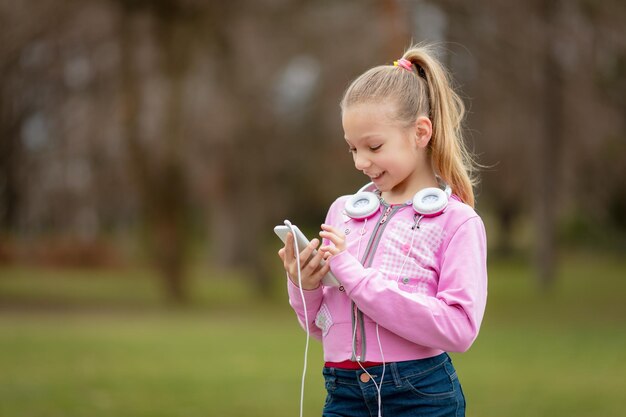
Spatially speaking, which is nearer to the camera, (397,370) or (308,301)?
(397,370)

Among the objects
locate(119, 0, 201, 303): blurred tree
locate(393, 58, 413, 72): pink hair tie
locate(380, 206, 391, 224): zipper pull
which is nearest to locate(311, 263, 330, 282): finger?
locate(380, 206, 391, 224): zipper pull

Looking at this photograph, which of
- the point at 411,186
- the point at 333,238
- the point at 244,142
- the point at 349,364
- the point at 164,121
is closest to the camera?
the point at 333,238

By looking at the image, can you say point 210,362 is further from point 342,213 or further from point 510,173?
point 510,173

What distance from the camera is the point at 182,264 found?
19141 millimetres

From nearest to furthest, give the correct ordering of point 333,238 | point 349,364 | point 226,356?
point 333,238 < point 349,364 < point 226,356

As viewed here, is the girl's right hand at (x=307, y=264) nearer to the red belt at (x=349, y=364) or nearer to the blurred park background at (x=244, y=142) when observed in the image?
the red belt at (x=349, y=364)

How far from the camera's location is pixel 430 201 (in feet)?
8.67

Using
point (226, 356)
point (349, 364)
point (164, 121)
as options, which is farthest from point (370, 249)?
point (164, 121)

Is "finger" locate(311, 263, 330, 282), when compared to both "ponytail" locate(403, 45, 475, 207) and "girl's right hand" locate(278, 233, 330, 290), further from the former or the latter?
"ponytail" locate(403, 45, 475, 207)

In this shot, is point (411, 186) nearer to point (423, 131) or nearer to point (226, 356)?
point (423, 131)

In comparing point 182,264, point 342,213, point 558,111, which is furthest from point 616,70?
point 342,213

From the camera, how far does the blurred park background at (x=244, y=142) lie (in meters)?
11.3

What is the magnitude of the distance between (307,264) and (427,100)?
0.60 m

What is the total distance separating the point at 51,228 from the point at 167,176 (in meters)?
6.55
